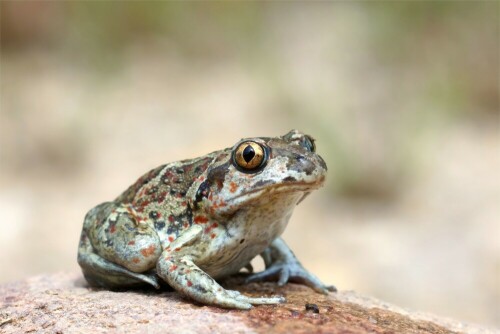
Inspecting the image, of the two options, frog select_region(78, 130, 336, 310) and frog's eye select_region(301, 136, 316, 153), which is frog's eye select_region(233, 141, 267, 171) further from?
frog's eye select_region(301, 136, 316, 153)

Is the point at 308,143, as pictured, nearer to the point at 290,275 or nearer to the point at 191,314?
the point at 290,275

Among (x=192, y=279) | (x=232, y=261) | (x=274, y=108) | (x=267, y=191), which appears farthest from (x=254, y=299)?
(x=274, y=108)

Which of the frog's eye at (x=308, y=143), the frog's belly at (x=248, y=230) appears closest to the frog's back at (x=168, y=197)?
the frog's belly at (x=248, y=230)

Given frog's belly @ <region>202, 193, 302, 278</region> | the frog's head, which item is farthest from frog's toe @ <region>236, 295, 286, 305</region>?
the frog's head

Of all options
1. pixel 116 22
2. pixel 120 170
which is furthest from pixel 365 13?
pixel 120 170

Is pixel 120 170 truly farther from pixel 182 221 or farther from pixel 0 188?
pixel 182 221

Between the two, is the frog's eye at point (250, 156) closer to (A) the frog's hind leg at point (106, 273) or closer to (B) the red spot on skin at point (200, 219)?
(B) the red spot on skin at point (200, 219)
